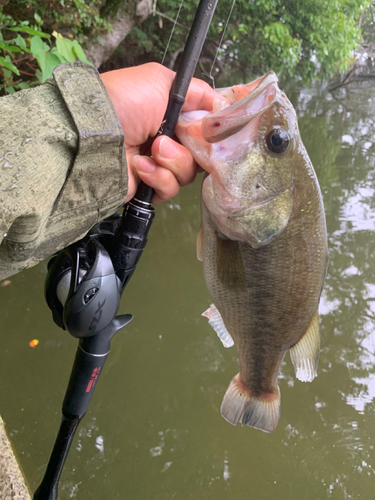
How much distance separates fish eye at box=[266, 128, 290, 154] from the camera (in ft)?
3.72

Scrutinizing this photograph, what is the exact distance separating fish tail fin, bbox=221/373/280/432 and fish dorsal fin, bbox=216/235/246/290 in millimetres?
524

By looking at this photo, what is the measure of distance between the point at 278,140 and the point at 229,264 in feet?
1.56

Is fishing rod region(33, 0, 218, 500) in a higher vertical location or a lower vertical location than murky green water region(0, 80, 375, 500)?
higher

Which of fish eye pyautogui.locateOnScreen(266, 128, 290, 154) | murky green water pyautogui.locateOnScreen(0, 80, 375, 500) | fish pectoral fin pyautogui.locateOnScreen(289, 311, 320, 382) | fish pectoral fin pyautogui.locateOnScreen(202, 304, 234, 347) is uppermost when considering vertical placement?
fish eye pyautogui.locateOnScreen(266, 128, 290, 154)

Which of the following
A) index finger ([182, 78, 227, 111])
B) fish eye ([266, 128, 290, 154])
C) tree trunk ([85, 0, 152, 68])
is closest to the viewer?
fish eye ([266, 128, 290, 154])

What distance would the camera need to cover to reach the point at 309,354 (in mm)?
1398

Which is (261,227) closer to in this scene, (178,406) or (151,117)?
(151,117)

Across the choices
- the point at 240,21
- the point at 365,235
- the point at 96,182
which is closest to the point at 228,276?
the point at 96,182

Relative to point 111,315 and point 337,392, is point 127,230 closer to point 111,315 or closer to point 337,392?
point 111,315

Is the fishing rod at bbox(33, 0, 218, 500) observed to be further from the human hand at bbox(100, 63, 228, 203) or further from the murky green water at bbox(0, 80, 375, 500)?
the murky green water at bbox(0, 80, 375, 500)

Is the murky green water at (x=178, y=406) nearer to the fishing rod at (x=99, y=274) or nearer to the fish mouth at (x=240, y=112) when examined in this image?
the fishing rod at (x=99, y=274)

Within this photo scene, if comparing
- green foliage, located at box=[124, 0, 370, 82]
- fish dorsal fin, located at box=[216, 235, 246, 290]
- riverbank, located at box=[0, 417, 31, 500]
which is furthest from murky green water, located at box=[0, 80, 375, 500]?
green foliage, located at box=[124, 0, 370, 82]

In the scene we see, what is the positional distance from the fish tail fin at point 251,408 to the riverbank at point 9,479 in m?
0.98

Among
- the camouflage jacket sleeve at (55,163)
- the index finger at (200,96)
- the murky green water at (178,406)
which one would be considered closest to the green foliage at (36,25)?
the index finger at (200,96)
